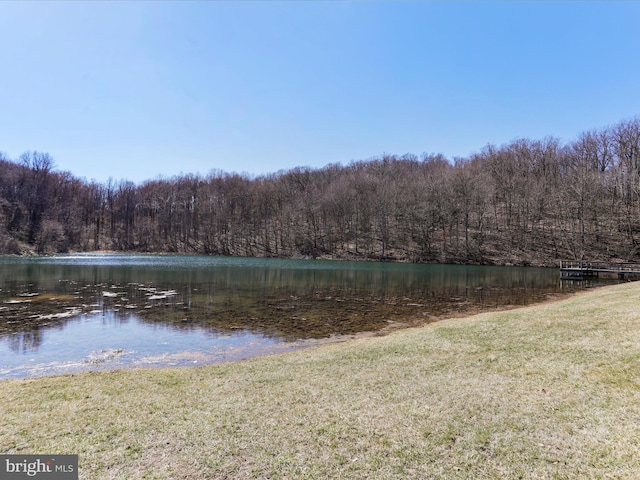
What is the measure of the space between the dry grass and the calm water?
10.8ft

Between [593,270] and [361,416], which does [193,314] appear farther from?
[593,270]

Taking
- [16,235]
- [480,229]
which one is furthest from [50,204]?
[480,229]

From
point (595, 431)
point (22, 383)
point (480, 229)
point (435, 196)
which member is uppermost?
point (435, 196)

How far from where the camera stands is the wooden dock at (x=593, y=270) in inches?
1567

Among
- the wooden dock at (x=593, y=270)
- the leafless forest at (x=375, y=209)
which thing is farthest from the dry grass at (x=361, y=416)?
the leafless forest at (x=375, y=209)

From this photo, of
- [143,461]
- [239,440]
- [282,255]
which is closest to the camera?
[143,461]

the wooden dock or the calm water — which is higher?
the wooden dock

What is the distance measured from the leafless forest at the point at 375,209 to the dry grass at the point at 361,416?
205ft

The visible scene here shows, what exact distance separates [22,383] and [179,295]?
55.9 feet

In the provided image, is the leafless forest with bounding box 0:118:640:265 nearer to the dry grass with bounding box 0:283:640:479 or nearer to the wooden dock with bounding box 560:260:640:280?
the wooden dock with bounding box 560:260:640:280

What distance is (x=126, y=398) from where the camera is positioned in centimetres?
727

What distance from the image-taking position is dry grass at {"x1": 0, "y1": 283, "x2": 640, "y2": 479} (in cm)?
461

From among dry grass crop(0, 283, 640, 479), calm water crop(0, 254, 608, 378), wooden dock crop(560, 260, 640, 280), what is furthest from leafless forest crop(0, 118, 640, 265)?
dry grass crop(0, 283, 640, 479)

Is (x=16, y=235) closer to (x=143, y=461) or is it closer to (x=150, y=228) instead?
(x=150, y=228)
